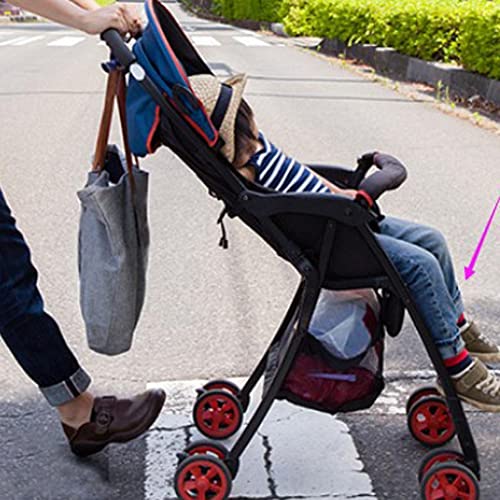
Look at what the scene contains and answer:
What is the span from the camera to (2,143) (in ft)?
28.4

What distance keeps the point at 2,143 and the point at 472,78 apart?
18.8ft

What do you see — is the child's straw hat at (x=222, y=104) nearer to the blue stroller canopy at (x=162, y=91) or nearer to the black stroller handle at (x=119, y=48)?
the blue stroller canopy at (x=162, y=91)

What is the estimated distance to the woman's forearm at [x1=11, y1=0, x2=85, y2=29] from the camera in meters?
2.57

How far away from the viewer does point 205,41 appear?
902 inches

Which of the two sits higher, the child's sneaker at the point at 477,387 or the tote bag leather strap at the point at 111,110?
the tote bag leather strap at the point at 111,110

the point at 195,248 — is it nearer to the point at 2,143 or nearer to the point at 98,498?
the point at 98,498

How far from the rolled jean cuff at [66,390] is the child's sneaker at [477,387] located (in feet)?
3.70

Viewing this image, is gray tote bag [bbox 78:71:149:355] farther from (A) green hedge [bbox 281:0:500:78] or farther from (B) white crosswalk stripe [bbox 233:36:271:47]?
(B) white crosswalk stripe [bbox 233:36:271:47]

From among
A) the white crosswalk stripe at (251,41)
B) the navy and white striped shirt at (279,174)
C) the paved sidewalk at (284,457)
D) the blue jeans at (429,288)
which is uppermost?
the navy and white striped shirt at (279,174)

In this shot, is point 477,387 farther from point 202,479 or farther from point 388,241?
point 202,479

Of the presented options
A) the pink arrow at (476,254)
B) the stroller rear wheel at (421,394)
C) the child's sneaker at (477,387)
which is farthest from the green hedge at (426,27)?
the child's sneaker at (477,387)

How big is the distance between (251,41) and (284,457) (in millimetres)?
21336

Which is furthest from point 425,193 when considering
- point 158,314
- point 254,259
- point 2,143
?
point 2,143

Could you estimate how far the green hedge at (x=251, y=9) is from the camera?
1180 inches
